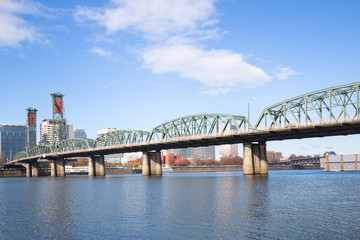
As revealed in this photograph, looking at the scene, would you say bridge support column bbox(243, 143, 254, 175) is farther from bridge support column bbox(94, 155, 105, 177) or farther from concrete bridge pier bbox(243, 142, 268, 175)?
bridge support column bbox(94, 155, 105, 177)

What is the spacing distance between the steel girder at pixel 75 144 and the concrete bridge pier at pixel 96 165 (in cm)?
628

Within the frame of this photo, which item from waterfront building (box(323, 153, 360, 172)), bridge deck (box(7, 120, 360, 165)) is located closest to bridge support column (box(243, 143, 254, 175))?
bridge deck (box(7, 120, 360, 165))

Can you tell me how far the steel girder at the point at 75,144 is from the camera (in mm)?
178450

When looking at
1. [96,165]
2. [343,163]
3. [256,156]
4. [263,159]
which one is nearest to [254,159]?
[256,156]

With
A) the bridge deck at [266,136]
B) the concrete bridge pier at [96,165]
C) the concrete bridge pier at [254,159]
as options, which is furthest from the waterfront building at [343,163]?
the concrete bridge pier at [96,165]

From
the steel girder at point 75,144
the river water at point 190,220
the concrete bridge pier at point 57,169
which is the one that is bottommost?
the concrete bridge pier at point 57,169

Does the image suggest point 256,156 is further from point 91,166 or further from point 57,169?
point 57,169

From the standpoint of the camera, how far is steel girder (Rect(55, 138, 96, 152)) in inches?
7026

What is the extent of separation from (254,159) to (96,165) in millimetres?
90413

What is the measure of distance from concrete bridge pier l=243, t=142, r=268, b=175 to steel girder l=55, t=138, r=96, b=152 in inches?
3513

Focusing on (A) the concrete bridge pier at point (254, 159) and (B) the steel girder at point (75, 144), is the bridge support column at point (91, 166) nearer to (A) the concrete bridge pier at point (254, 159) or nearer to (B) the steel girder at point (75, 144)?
(B) the steel girder at point (75, 144)

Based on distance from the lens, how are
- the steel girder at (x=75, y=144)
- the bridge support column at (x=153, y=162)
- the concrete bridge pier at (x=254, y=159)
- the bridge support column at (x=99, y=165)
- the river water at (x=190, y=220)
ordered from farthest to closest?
the steel girder at (x=75, y=144)
the bridge support column at (x=99, y=165)
the bridge support column at (x=153, y=162)
the concrete bridge pier at (x=254, y=159)
the river water at (x=190, y=220)

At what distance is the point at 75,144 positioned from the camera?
616 feet

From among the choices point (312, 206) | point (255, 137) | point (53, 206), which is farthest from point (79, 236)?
point (255, 137)
